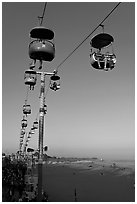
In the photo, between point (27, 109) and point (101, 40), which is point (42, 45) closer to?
point (101, 40)

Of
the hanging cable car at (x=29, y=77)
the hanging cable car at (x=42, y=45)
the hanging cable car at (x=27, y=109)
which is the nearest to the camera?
the hanging cable car at (x=42, y=45)

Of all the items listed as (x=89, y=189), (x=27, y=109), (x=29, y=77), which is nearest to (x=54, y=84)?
(x=29, y=77)

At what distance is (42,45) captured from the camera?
735 cm

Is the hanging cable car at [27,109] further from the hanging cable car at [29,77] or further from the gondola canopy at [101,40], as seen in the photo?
the gondola canopy at [101,40]

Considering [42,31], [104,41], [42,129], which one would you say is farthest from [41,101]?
[104,41]

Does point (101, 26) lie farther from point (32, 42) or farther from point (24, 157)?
point (24, 157)

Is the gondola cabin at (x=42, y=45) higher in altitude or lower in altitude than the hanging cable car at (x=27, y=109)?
higher

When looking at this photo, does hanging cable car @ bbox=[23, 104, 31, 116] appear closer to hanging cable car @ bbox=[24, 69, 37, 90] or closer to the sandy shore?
hanging cable car @ bbox=[24, 69, 37, 90]

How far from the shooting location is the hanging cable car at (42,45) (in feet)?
23.0

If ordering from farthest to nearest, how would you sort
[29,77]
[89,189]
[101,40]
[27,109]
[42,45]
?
[89,189], [27,109], [29,77], [101,40], [42,45]

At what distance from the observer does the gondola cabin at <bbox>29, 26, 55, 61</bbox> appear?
7024 mm

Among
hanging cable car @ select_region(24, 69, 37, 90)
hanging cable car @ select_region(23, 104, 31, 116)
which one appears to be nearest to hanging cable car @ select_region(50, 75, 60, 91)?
hanging cable car @ select_region(24, 69, 37, 90)

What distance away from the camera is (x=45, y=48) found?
7348 mm

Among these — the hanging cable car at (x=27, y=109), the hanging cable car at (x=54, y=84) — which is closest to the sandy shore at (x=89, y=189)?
the hanging cable car at (x=27, y=109)
